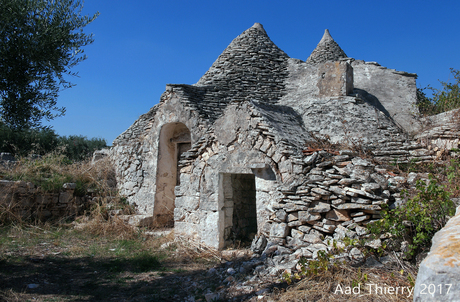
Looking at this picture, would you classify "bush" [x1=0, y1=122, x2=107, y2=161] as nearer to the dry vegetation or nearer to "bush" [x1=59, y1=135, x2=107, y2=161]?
"bush" [x1=59, y1=135, x2=107, y2=161]

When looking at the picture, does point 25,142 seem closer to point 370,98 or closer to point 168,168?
point 168,168

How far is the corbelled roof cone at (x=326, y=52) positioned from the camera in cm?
1295

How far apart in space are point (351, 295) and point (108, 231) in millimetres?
6508

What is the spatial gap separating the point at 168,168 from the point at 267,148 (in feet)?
15.1

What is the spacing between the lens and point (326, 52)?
520 inches

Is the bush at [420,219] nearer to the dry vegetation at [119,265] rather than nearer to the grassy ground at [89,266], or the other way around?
the dry vegetation at [119,265]

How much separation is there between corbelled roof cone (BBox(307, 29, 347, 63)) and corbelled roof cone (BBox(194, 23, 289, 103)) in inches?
115

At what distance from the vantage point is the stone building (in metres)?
4.54

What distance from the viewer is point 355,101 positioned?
24.2 ft

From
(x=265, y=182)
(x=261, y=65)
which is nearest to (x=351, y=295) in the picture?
(x=265, y=182)

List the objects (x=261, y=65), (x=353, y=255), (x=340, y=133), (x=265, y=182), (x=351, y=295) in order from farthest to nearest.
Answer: (x=261, y=65) → (x=340, y=133) → (x=265, y=182) → (x=353, y=255) → (x=351, y=295)

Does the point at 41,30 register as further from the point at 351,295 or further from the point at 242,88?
the point at 351,295

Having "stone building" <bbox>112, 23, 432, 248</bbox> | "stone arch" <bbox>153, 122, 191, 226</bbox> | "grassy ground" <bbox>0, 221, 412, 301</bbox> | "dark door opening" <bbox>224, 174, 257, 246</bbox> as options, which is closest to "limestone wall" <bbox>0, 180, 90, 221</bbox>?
"grassy ground" <bbox>0, 221, 412, 301</bbox>

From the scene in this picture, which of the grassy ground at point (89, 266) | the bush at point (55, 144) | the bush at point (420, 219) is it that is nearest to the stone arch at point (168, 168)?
the grassy ground at point (89, 266)
